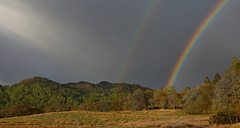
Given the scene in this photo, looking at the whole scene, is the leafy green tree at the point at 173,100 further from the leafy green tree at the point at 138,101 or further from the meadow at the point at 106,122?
the meadow at the point at 106,122

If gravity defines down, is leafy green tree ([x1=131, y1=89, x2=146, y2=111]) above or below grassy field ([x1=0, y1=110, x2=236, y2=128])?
above

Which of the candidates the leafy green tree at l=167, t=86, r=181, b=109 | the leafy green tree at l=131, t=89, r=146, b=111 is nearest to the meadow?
the leafy green tree at l=167, t=86, r=181, b=109

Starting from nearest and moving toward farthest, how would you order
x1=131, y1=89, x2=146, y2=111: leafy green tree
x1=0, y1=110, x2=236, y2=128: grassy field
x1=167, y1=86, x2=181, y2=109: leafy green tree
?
x1=0, y1=110, x2=236, y2=128: grassy field → x1=167, y1=86, x2=181, y2=109: leafy green tree → x1=131, y1=89, x2=146, y2=111: leafy green tree

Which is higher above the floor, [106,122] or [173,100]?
[173,100]

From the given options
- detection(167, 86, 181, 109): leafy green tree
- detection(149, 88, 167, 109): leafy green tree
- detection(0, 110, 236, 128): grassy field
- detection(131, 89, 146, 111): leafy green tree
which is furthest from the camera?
detection(131, 89, 146, 111): leafy green tree

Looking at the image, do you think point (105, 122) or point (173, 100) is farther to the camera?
point (173, 100)

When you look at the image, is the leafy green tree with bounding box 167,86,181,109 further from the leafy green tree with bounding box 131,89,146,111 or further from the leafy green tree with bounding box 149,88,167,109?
the leafy green tree with bounding box 131,89,146,111

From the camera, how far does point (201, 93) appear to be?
7306cm

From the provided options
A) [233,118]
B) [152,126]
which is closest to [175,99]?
[233,118]

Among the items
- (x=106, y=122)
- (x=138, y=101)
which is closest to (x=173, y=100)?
(x=138, y=101)

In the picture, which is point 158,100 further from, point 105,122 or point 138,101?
point 105,122

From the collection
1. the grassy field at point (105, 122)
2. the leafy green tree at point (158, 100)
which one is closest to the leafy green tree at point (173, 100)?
the leafy green tree at point (158, 100)

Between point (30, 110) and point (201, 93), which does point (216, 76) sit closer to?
point (201, 93)

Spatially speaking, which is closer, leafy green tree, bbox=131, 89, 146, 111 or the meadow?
the meadow
